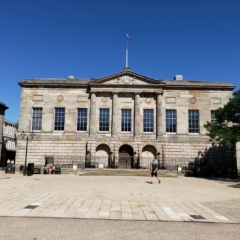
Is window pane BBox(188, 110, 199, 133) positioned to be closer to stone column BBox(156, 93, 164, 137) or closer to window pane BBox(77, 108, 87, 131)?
stone column BBox(156, 93, 164, 137)

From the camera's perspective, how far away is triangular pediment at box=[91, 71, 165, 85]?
38688 millimetres

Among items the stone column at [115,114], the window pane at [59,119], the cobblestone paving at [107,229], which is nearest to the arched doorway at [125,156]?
the stone column at [115,114]

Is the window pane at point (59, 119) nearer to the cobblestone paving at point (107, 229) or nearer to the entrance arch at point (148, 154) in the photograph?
the entrance arch at point (148, 154)

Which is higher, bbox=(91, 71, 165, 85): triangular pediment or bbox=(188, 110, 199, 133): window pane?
bbox=(91, 71, 165, 85): triangular pediment

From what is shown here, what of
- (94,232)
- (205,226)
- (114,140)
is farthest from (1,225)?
(114,140)

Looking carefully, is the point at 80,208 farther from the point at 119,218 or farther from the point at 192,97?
the point at 192,97

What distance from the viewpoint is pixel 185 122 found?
3847 centimetres

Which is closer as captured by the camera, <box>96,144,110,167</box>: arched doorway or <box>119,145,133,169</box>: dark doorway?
<box>96,144,110,167</box>: arched doorway

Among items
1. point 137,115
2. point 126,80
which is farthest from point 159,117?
point 126,80

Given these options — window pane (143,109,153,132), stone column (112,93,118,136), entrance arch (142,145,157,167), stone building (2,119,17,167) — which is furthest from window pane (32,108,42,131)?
stone building (2,119,17,167)

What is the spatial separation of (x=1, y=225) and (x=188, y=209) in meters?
6.57

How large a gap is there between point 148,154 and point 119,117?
22.5 ft

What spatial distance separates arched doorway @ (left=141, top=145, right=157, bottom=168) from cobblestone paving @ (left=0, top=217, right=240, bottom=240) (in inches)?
1169

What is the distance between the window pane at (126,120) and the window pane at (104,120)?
237cm
